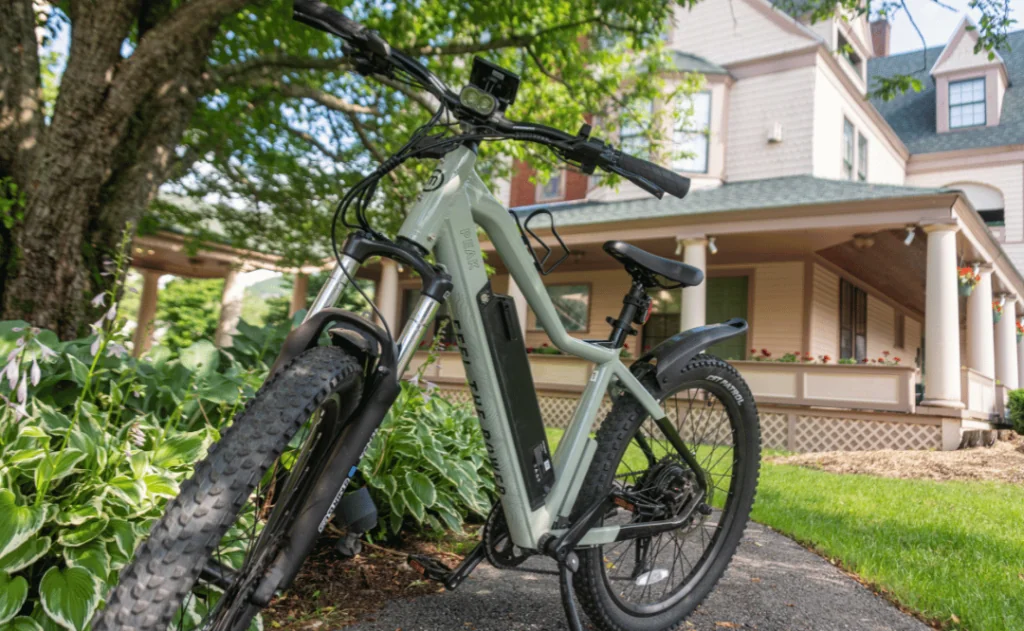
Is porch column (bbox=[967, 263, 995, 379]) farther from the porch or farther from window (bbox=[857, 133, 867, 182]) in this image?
window (bbox=[857, 133, 867, 182])

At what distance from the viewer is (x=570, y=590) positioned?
210 cm

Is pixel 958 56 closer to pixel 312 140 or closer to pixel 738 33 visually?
pixel 738 33

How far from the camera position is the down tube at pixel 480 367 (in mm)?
1827

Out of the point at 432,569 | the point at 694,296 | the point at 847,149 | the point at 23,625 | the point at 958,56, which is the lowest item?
the point at 23,625

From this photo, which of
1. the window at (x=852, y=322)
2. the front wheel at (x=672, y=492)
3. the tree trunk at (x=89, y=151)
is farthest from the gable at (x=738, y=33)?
the front wheel at (x=672, y=492)

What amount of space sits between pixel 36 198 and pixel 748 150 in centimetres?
1248

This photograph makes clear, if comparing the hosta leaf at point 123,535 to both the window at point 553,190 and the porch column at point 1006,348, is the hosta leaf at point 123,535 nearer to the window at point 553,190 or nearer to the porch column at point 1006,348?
the window at point 553,190

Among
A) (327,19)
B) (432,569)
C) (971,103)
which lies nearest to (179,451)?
(432,569)

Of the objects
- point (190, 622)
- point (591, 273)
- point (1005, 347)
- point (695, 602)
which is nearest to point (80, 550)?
point (190, 622)

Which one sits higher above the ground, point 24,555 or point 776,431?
point 776,431

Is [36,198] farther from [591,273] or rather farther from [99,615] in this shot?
[591,273]

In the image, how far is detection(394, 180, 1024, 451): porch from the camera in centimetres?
977

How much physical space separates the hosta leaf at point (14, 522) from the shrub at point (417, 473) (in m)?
1.38

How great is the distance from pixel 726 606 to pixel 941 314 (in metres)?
9.04
